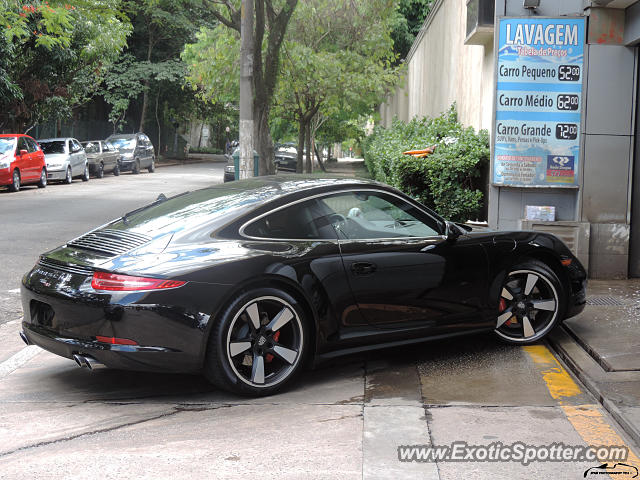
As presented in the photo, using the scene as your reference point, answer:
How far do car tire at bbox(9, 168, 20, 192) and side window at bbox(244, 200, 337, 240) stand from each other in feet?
A: 66.3

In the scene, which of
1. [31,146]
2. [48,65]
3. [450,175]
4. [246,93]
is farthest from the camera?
[48,65]

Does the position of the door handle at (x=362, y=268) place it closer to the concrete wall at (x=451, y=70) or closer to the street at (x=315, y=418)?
the street at (x=315, y=418)

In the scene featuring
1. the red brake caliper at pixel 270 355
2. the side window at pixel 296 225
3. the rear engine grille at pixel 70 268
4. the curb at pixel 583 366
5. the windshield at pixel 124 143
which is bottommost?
the curb at pixel 583 366

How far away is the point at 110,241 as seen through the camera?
5.34 m

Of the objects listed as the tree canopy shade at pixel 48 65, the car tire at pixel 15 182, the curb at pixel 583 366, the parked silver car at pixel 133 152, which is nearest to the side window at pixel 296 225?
the curb at pixel 583 366

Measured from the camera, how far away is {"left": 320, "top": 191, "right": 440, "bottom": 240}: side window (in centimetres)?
575

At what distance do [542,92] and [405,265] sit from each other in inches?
174

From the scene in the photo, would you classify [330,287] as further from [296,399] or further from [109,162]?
[109,162]

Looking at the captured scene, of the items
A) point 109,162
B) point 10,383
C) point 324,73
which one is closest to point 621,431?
point 10,383

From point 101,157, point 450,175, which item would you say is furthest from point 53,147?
point 450,175

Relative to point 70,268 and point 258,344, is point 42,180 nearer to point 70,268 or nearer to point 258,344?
point 70,268

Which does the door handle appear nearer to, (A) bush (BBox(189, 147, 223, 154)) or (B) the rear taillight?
(B) the rear taillight

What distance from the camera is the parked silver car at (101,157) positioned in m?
33.0

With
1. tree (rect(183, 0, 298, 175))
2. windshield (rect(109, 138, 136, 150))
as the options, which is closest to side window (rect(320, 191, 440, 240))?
tree (rect(183, 0, 298, 175))
